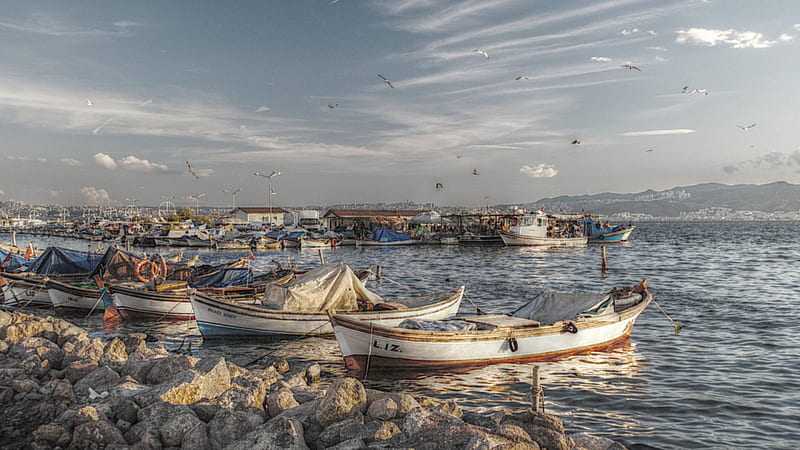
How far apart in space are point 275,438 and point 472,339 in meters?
7.16

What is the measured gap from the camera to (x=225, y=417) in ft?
24.3

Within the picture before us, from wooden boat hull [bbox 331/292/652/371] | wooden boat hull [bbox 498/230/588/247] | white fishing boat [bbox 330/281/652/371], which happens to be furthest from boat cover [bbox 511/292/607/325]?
wooden boat hull [bbox 498/230/588/247]

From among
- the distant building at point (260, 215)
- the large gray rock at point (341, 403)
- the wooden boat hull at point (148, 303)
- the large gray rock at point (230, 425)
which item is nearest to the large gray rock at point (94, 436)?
the large gray rock at point (230, 425)

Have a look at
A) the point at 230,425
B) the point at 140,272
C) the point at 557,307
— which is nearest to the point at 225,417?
the point at 230,425

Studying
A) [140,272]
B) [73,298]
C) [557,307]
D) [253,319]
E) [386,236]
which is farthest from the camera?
[386,236]

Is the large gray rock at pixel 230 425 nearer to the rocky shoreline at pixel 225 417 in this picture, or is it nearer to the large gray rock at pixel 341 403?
the rocky shoreline at pixel 225 417

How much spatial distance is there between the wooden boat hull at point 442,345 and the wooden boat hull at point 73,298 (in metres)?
14.3

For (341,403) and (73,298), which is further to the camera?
(73,298)

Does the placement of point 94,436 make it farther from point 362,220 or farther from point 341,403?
point 362,220

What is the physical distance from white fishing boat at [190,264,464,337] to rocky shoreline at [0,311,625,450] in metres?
5.92

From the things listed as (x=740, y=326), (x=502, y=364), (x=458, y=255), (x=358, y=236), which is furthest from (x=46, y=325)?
(x=358, y=236)

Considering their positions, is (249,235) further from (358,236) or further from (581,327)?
(581,327)

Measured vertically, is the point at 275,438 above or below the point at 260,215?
below

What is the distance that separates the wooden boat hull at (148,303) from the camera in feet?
64.1
